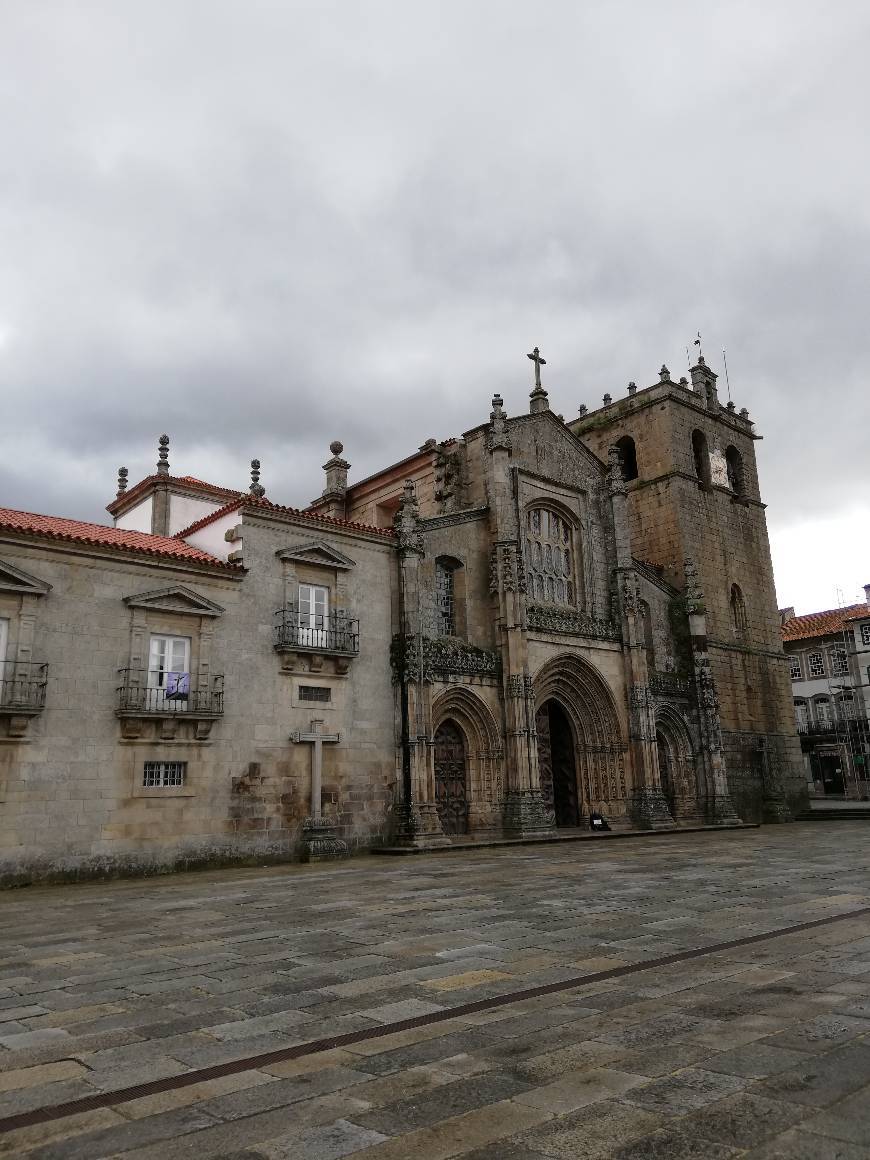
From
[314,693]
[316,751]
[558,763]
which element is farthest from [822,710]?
[316,751]

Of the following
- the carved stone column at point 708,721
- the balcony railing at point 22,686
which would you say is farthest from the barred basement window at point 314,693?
the carved stone column at point 708,721

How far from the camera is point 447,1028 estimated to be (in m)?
6.41

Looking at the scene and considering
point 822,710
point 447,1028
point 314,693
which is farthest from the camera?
point 822,710

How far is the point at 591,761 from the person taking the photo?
104ft

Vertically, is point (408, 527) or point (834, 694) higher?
point (408, 527)

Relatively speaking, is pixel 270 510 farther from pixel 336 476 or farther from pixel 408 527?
pixel 336 476

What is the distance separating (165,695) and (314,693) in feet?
14.6

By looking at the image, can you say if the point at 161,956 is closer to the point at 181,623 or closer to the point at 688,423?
the point at 181,623

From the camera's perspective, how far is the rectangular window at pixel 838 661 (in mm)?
53938

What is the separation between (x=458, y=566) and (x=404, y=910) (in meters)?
17.4

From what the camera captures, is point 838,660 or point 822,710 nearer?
point 838,660

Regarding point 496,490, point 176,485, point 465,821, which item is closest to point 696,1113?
point 465,821

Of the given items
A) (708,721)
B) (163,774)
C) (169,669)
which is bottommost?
(163,774)

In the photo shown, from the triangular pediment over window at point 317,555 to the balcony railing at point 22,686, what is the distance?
7169mm
